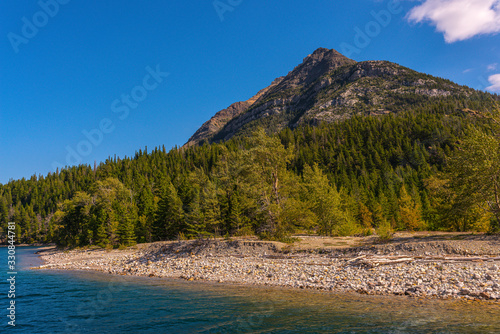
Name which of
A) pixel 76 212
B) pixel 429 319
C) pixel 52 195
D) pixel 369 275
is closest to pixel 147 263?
pixel 369 275

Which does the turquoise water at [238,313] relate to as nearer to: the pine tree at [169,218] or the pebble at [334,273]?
the pebble at [334,273]

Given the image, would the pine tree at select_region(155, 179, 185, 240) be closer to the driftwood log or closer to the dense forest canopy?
the dense forest canopy

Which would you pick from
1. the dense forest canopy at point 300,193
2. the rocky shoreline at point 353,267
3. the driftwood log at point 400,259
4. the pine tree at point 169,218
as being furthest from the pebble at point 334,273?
the pine tree at point 169,218

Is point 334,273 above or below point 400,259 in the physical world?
below

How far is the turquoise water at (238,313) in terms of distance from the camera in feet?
36.7

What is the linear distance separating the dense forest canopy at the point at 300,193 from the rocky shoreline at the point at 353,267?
21.0 ft

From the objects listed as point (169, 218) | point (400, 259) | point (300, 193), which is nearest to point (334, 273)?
point (400, 259)

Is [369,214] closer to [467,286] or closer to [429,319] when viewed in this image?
[467,286]

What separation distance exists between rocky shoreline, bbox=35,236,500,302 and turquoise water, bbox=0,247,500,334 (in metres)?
1.84

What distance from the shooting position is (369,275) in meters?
19.1

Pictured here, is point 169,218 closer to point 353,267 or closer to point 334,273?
point 334,273

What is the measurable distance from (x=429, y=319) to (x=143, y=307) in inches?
582

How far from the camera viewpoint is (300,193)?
158ft

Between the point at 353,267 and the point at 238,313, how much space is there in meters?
11.7
